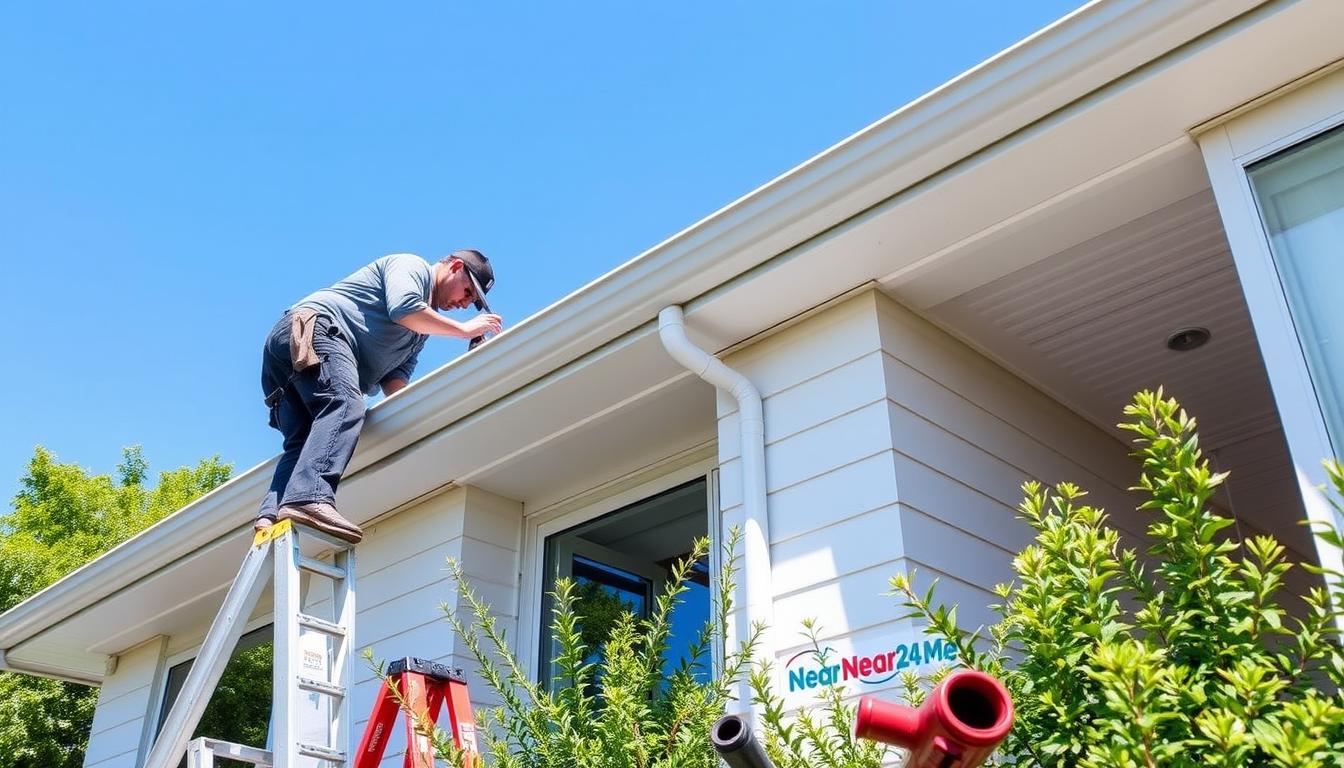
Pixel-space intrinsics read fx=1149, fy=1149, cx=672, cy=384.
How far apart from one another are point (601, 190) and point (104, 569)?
11.2 ft

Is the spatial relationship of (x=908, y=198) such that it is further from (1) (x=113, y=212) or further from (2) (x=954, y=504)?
(1) (x=113, y=212)

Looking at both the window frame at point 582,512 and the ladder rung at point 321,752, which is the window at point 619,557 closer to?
the window frame at point 582,512

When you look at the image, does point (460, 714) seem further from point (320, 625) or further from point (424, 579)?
point (424, 579)

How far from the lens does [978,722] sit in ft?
5.12

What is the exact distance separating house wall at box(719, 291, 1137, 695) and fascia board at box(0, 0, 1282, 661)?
1.36ft

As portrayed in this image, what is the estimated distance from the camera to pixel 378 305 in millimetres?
4012

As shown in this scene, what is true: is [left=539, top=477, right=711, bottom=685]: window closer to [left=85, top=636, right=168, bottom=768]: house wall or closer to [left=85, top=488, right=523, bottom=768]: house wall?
[left=85, top=488, right=523, bottom=768]: house wall

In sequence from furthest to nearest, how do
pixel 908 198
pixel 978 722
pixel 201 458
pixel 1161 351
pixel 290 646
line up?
1. pixel 201 458
2. pixel 1161 351
3. pixel 908 198
4. pixel 290 646
5. pixel 978 722

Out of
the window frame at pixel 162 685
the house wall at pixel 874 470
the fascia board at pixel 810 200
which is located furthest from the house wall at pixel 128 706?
the house wall at pixel 874 470

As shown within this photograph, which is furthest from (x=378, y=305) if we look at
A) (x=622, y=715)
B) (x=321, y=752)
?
(x=622, y=715)

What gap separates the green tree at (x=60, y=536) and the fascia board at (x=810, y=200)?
802 cm

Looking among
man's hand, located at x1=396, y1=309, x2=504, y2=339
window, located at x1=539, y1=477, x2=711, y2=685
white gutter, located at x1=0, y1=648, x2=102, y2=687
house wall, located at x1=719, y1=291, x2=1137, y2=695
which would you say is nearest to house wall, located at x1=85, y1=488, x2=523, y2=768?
window, located at x1=539, y1=477, x2=711, y2=685

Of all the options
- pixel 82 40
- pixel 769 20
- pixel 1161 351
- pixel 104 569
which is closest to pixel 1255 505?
pixel 1161 351

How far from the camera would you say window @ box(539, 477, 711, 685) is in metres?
4.57
